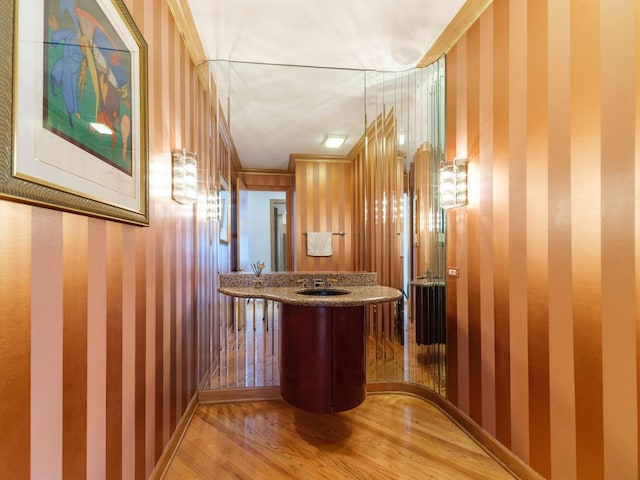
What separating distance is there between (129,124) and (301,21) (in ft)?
4.31

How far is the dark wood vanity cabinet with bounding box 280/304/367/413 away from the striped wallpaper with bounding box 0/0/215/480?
28.7 inches

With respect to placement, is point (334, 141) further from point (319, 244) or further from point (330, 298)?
→ point (330, 298)

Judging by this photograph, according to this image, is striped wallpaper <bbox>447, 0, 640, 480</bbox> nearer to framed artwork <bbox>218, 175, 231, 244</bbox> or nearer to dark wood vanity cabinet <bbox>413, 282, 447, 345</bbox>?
dark wood vanity cabinet <bbox>413, 282, 447, 345</bbox>

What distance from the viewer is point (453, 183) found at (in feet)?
6.75

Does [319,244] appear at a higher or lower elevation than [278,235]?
lower

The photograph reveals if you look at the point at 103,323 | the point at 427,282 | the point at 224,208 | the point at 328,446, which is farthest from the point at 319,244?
the point at 103,323

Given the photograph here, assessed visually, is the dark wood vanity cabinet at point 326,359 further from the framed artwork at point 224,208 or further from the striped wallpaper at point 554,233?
the framed artwork at point 224,208

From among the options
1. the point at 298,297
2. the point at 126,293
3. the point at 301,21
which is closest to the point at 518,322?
the point at 298,297

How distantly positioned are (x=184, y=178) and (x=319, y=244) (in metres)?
2.44

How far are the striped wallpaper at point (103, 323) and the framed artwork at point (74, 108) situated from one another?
0.19 feet

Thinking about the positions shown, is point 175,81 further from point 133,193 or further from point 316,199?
point 316,199

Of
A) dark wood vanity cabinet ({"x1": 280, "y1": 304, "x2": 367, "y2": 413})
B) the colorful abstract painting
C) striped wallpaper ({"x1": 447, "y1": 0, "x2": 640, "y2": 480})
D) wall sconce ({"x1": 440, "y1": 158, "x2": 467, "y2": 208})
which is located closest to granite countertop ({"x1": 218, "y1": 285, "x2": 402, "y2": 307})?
dark wood vanity cabinet ({"x1": 280, "y1": 304, "x2": 367, "y2": 413})

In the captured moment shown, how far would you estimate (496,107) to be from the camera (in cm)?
173

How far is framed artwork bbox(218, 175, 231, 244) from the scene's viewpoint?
255 centimetres
